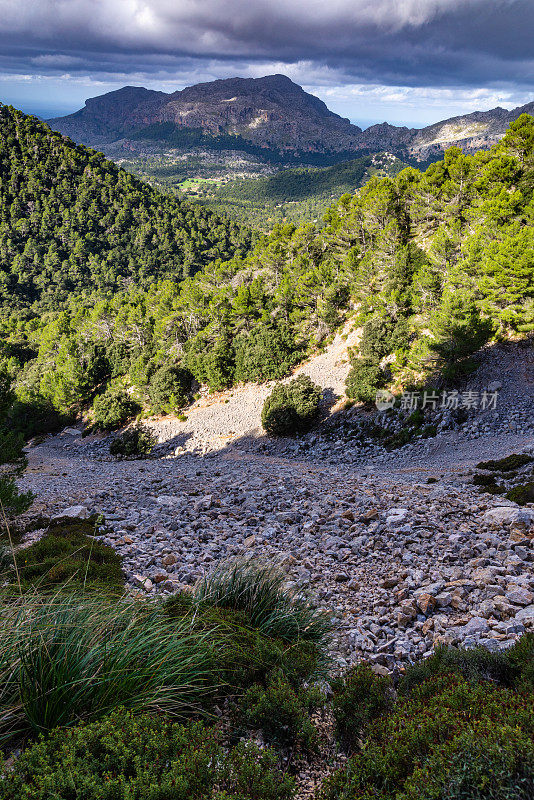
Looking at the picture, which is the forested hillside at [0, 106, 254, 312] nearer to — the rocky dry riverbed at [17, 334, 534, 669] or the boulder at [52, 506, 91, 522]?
the rocky dry riverbed at [17, 334, 534, 669]

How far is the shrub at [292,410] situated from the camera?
2941 cm

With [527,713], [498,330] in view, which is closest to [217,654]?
[527,713]

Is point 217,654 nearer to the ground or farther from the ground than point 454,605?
farther from the ground

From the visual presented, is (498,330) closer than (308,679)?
No

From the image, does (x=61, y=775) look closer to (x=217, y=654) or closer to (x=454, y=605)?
(x=217, y=654)

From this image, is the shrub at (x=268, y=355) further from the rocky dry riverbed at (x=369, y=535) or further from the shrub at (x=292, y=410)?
the rocky dry riverbed at (x=369, y=535)

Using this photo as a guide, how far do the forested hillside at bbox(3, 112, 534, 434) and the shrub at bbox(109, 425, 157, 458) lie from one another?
433 centimetres

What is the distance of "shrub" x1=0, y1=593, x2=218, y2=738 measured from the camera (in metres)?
2.71

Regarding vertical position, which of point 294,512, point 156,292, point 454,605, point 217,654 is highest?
point 156,292

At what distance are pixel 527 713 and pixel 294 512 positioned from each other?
27.6ft

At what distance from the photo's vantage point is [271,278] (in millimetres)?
45094

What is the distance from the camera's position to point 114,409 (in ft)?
143

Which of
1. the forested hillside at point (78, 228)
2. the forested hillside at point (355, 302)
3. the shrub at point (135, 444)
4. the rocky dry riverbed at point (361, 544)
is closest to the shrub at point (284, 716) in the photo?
the rocky dry riverbed at point (361, 544)

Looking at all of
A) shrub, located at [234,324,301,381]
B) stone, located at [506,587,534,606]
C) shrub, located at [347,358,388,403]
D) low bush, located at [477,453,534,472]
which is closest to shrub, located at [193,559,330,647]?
stone, located at [506,587,534,606]
